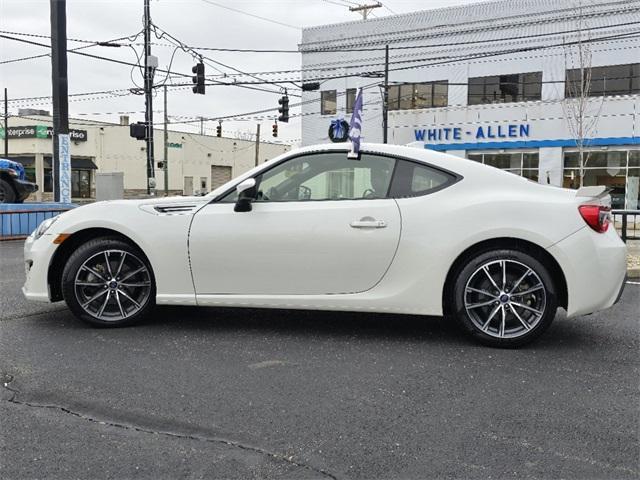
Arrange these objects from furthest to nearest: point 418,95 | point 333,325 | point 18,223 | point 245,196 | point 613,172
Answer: point 418,95 < point 613,172 < point 18,223 < point 333,325 < point 245,196

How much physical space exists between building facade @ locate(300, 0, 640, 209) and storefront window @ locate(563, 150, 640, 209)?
0.13 ft

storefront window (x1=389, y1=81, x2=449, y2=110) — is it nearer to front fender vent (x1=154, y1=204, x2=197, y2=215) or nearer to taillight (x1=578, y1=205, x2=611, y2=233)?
taillight (x1=578, y1=205, x2=611, y2=233)

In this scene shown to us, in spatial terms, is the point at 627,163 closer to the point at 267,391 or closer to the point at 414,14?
the point at 414,14

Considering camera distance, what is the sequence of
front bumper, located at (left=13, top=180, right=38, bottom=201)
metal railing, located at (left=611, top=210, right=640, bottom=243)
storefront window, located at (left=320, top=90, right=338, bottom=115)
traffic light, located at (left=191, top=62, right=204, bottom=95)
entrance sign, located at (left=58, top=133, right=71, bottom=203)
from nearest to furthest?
1. metal railing, located at (left=611, top=210, right=640, bottom=243)
2. entrance sign, located at (left=58, top=133, right=71, bottom=203)
3. front bumper, located at (left=13, top=180, right=38, bottom=201)
4. traffic light, located at (left=191, top=62, right=204, bottom=95)
5. storefront window, located at (left=320, top=90, right=338, bottom=115)

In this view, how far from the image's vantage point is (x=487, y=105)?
25.6 m

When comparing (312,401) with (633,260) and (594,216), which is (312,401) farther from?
(633,260)

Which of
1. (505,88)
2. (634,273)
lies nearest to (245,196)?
(634,273)

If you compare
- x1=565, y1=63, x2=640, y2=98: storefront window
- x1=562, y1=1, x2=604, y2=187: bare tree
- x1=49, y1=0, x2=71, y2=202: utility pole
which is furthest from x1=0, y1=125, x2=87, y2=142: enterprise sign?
x1=565, y1=63, x2=640, y2=98: storefront window

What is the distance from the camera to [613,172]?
23.3 m

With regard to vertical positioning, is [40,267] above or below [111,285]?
above

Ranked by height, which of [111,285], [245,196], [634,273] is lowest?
[634,273]

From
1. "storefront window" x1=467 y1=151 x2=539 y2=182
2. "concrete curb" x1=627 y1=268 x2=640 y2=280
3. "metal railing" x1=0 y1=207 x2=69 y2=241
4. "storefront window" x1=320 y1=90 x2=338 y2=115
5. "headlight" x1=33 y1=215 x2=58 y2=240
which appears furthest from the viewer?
"storefront window" x1=320 y1=90 x2=338 y2=115

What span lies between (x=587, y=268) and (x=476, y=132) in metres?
22.7

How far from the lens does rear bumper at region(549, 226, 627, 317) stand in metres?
4.13
